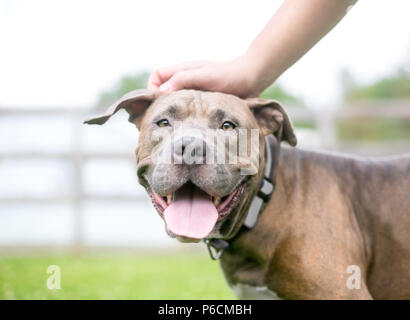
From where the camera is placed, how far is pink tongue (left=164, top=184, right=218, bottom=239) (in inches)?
109

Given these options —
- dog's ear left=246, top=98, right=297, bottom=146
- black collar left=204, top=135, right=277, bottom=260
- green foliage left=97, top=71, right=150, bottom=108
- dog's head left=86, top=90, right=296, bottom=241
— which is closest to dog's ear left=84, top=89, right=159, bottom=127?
dog's head left=86, top=90, right=296, bottom=241

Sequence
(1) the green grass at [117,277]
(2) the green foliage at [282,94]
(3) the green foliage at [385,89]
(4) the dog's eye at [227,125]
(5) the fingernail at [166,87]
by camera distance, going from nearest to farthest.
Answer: (4) the dog's eye at [227,125], (5) the fingernail at [166,87], (1) the green grass at [117,277], (3) the green foliage at [385,89], (2) the green foliage at [282,94]

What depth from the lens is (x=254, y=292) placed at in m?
3.18

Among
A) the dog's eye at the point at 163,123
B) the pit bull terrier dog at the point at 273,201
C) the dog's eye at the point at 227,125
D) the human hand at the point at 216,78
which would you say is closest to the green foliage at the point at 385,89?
the pit bull terrier dog at the point at 273,201

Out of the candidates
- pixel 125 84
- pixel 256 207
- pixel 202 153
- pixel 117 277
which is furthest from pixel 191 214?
pixel 125 84

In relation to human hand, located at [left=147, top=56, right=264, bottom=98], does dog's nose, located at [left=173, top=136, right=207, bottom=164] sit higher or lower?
lower

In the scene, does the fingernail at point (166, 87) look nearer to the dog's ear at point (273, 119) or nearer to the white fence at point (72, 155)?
the dog's ear at point (273, 119)

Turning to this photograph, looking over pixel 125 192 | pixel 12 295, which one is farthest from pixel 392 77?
pixel 12 295

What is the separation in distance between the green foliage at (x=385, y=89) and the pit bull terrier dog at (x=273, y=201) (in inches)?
1512

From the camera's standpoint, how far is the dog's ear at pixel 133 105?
3193mm

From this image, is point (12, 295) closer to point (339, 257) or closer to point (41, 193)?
point (339, 257)

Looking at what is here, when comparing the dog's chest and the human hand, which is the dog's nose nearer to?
the human hand

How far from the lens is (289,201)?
10.6 feet
